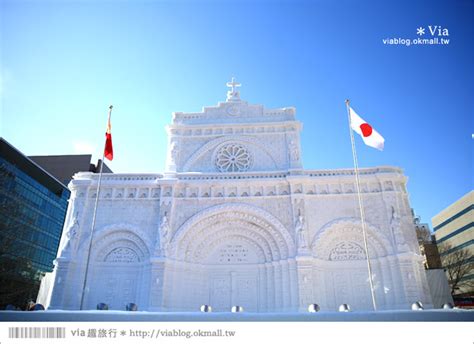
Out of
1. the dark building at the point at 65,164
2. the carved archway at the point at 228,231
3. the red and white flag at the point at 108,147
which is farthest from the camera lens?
the dark building at the point at 65,164

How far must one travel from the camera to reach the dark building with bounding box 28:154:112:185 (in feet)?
175

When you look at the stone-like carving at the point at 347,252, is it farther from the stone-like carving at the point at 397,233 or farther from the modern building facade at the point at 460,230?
the modern building facade at the point at 460,230

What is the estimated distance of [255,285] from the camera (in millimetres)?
21859

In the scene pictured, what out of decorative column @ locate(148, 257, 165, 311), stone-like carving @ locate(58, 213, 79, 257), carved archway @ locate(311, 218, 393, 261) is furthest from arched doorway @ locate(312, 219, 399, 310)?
stone-like carving @ locate(58, 213, 79, 257)

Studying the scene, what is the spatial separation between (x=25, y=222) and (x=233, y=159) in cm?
3205

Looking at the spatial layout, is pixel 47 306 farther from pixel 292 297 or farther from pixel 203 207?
pixel 292 297

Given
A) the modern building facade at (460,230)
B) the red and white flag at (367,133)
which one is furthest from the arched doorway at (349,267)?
the modern building facade at (460,230)

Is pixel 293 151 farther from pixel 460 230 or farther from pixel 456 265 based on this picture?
pixel 460 230

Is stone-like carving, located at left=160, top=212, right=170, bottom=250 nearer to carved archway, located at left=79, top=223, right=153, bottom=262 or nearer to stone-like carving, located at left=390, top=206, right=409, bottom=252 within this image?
carved archway, located at left=79, top=223, right=153, bottom=262

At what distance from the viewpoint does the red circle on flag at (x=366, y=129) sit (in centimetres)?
1712

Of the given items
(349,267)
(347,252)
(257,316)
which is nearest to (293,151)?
(347,252)

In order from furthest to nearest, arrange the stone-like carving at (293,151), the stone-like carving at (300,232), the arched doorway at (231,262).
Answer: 1. the stone-like carving at (293,151)
2. the arched doorway at (231,262)
3. the stone-like carving at (300,232)

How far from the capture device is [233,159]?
2625 cm

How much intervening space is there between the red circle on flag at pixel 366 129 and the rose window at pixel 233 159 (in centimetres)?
1086
